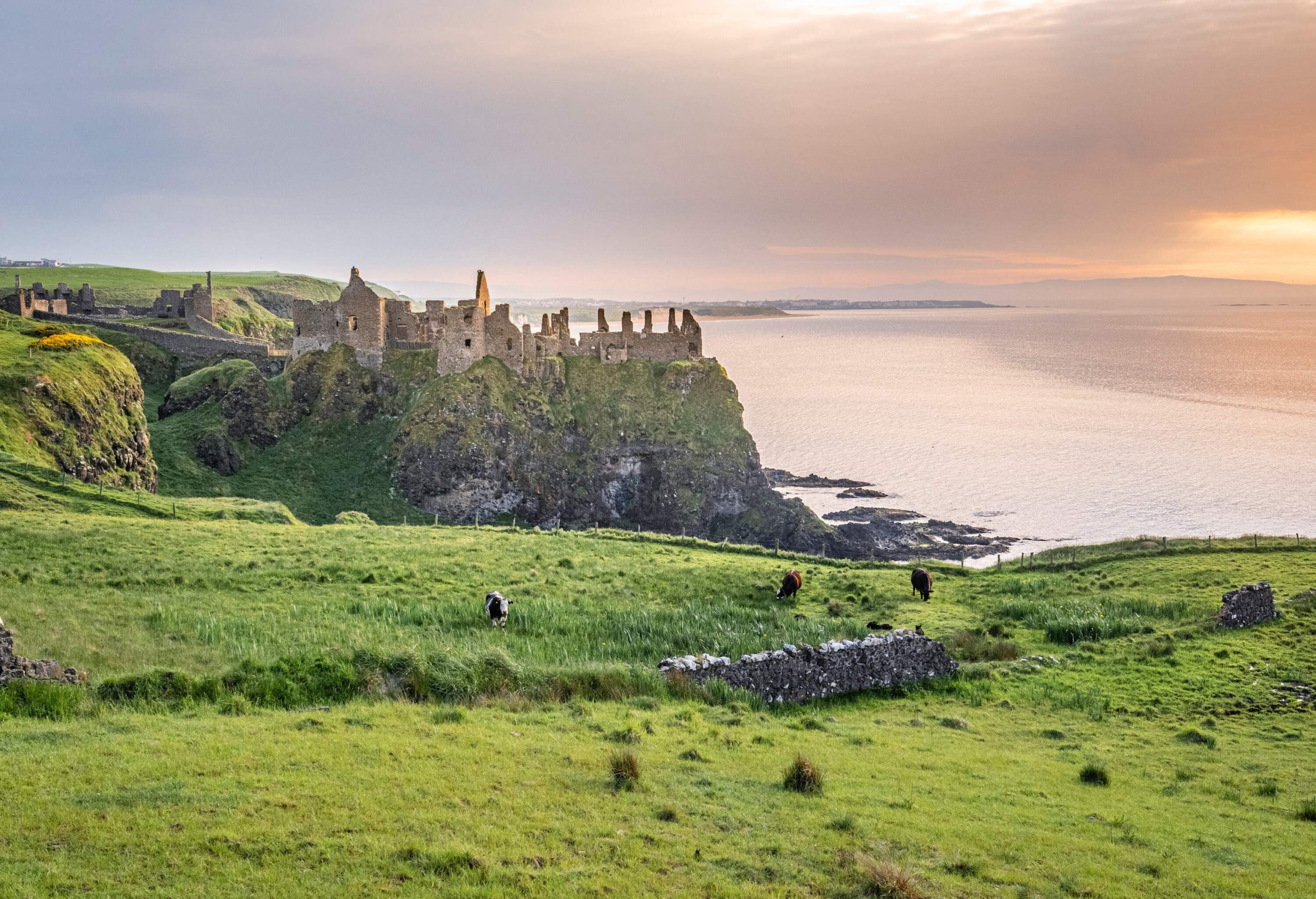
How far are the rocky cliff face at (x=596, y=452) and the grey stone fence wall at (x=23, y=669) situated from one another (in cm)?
5028

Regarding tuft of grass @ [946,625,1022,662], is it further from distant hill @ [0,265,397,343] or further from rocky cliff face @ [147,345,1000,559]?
distant hill @ [0,265,397,343]

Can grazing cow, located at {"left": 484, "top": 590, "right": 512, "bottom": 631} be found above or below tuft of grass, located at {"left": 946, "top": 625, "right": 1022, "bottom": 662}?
above

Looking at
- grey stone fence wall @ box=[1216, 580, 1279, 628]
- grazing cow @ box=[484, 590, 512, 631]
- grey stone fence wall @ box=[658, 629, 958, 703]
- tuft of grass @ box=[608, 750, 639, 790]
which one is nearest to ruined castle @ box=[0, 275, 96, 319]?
grazing cow @ box=[484, 590, 512, 631]

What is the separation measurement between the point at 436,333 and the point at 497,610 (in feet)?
178

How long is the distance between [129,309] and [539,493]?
→ 202 feet

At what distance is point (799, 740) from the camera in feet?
54.7

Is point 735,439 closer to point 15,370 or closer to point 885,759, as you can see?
point 15,370

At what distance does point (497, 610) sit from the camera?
2341 cm

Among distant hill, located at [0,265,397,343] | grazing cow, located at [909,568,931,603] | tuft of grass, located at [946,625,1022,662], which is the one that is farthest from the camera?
distant hill, located at [0,265,397,343]

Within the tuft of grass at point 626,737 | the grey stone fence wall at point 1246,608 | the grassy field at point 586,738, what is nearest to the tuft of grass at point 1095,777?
the grassy field at point 586,738

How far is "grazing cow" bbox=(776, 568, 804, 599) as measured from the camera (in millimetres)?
29719

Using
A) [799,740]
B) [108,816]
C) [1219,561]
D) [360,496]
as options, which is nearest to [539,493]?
[360,496]

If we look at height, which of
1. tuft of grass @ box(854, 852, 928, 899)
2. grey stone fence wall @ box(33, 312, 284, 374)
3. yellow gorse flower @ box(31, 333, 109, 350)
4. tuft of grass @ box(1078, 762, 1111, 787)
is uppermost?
grey stone fence wall @ box(33, 312, 284, 374)

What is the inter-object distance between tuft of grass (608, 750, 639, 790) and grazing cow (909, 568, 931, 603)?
64.4 ft
